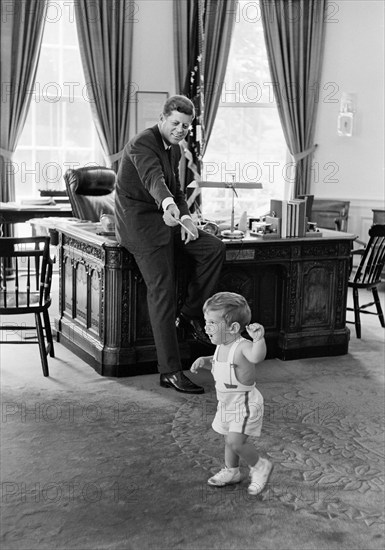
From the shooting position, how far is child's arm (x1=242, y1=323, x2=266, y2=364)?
2.55 meters

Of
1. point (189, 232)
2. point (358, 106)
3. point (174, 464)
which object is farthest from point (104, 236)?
point (358, 106)

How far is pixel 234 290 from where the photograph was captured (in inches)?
222

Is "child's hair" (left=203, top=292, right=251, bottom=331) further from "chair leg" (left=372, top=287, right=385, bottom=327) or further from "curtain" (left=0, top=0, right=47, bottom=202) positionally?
"curtain" (left=0, top=0, right=47, bottom=202)

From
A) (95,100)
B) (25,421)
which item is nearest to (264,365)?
(25,421)

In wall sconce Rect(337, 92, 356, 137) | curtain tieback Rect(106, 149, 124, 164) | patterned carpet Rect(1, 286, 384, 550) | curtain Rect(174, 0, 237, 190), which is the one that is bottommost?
patterned carpet Rect(1, 286, 384, 550)

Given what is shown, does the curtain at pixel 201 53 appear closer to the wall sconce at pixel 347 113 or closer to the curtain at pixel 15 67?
the wall sconce at pixel 347 113

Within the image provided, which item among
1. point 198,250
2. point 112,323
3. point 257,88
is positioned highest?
point 257,88

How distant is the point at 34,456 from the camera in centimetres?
387

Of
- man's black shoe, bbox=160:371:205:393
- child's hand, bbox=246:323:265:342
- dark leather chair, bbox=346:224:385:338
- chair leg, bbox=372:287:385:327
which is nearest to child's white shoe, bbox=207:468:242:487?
child's hand, bbox=246:323:265:342

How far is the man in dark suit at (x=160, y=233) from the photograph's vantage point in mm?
4711

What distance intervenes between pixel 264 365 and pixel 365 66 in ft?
16.8

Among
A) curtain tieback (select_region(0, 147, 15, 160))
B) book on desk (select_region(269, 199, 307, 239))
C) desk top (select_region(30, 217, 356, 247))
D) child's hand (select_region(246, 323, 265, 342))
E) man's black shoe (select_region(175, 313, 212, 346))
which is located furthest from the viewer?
curtain tieback (select_region(0, 147, 15, 160))

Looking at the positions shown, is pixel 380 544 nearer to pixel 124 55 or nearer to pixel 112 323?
pixel 112 323

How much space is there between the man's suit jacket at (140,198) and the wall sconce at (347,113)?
4978 mm
